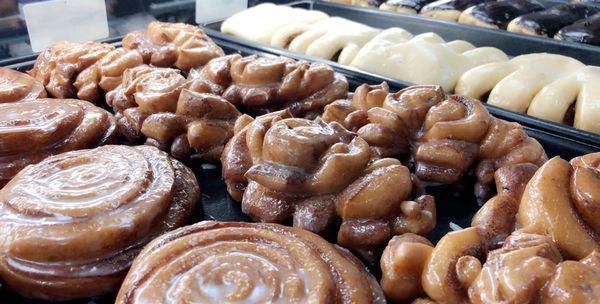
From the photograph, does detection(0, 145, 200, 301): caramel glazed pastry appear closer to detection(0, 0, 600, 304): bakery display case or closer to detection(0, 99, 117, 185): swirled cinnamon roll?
detection(0, 0, 600, 304): bakery display case

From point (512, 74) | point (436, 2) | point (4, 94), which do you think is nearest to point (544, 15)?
point (436, 2)

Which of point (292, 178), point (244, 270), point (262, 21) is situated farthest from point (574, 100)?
point (262, 21)

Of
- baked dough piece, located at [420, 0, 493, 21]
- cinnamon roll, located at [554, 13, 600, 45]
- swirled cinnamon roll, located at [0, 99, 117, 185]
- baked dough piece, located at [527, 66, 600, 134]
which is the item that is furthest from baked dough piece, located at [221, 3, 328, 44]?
baked dough piece, located at [527, 66, 600, 134]

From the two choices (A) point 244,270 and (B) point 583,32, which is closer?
(A) point 244,270

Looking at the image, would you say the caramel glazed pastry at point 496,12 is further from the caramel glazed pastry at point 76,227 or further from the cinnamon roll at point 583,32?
the caramel glazed pastry at point 76,227

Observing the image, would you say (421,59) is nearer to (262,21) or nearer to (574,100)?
(574,100)

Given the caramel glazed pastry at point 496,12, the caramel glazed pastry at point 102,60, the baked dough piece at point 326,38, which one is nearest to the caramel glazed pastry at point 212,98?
the caramel glazed pastry at point 102,60

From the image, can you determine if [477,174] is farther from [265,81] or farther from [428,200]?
[265,81]
